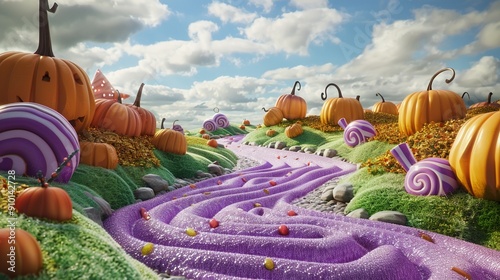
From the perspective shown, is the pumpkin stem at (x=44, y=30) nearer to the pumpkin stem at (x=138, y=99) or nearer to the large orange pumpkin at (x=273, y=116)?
the pumpkin stem at (x=138, y=99)

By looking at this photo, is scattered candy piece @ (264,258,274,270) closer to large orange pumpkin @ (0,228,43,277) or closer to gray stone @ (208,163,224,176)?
large orange pumpkin @ (0,228,43,277)

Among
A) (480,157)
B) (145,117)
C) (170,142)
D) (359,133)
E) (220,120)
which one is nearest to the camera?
(480,157)

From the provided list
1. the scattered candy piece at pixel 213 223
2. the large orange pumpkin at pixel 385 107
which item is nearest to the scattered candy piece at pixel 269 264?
the scattered candy piece at pixel 213 223

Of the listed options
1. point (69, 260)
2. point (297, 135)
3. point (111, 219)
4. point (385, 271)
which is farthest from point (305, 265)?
point (297, 135)

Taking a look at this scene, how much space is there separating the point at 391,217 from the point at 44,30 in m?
8.07

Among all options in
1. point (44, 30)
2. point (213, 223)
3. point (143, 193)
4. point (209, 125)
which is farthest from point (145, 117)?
point (209, 125)

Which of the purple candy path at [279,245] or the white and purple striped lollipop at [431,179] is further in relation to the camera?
the white and purple striped lollipop at [431,179]

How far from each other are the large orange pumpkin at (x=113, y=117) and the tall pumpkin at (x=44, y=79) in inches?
76.2

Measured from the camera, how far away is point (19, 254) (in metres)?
2.79

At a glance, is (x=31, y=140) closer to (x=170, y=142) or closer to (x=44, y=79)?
(x=44, y=79)

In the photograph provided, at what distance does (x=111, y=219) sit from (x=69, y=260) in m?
3.25

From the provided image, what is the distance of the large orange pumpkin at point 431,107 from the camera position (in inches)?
424

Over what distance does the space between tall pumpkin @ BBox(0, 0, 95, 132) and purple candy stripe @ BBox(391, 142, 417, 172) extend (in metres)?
7.01

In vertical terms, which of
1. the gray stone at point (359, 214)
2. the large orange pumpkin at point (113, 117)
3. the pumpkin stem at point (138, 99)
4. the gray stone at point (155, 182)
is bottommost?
the gray stone at point (359, 214)
